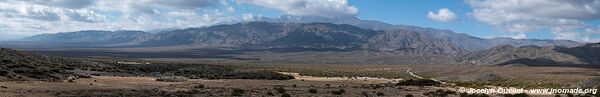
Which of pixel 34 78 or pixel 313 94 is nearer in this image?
pixel 313 94

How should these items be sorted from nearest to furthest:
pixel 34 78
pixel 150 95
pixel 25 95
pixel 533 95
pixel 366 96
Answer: pixel 25 95 → pixel 150 95 → pixel 366 96 → pixel 533 95 → pixel 34 78

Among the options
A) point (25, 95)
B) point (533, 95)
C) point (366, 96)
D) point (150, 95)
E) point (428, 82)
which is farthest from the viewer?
point (428, 82)

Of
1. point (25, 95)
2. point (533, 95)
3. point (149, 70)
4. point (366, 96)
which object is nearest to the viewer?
point (25, 95)

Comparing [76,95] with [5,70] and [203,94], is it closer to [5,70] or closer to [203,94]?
[203,94]

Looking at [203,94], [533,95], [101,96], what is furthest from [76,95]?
[533,95]

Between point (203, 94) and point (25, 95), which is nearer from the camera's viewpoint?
point (25, 95)

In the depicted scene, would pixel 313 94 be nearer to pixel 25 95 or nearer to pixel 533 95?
pixel 533 95

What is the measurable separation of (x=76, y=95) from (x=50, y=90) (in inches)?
153

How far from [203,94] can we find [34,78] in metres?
19.2

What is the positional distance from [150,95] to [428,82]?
36.0 meters

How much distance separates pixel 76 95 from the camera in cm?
3862

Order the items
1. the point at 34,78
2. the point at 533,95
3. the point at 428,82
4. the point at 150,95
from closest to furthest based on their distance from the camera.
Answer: the point at 150,95
the point at 533,95
the point at 34,78
the point at 428,82

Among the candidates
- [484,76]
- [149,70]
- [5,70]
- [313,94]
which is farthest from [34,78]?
[484,76]

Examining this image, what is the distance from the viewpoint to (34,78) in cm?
5516
